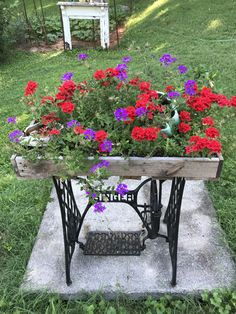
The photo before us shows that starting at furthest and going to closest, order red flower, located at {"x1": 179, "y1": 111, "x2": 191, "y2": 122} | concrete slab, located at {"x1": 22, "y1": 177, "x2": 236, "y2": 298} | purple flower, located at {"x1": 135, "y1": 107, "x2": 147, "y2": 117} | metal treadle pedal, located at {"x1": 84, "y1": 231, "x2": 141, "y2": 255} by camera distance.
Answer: metal treadle pedal, located at {"x1": 84, "y1": 231, "x2": 141, "y2": 255}, concrete slab, located at {"x1": 22, "y1": 177, "x2": 236, "y2": 298}, red flower, located at {"x1": 179, "y1": 111, "x2": 191, "y2": 122}, purple flower, located at {"x1": 135, "y1": 107, "x2": 147, "y2": 117}

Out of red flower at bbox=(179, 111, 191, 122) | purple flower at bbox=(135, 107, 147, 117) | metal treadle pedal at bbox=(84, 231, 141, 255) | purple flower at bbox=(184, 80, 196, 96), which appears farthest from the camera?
metal treadle pedal at bbox=(84, 231, 141, 255)

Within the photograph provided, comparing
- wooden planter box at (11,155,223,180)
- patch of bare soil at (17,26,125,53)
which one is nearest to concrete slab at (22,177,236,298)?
wooden planter box at (11,155,223,180)

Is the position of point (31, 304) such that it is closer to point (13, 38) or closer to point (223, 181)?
point (223, 181)

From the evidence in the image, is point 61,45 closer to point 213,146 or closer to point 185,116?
point 185,116

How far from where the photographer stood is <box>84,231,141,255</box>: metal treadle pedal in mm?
2299

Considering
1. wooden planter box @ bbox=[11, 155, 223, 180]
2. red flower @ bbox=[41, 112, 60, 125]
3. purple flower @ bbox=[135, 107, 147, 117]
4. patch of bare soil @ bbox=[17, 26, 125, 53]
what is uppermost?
purple flower @ bbox=[135, 107, 147, 117]

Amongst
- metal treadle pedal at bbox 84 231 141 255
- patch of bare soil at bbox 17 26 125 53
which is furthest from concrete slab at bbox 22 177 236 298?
patch of bare soil at bbox 17 26 125 53

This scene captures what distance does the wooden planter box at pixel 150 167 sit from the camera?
1548 mm

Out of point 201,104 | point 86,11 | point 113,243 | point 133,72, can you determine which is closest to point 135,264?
point 113,243

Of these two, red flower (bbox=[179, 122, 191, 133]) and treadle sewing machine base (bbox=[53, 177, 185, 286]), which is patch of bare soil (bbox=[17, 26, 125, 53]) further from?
red flower (bbox=[179, 122, 191, 133])

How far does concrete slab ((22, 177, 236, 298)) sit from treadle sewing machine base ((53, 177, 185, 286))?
0.06m

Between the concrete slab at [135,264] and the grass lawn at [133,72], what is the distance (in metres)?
0.07

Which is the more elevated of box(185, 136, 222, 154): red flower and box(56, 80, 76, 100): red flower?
box(56, 80, 76, 100): red flower

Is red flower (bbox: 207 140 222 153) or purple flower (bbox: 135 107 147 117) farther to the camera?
purple flower (bbox: 135 107 147 117)
